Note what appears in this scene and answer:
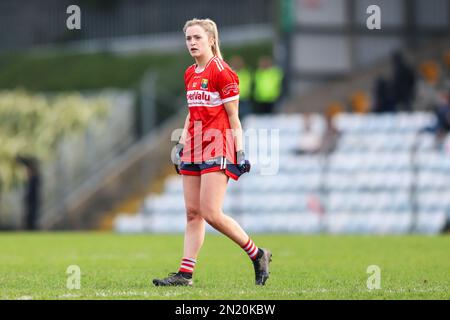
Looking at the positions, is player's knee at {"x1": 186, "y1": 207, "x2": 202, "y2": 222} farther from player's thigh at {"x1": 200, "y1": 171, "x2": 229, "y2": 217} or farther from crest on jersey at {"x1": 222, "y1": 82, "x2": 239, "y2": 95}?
crest on jersey at {"x1": 222, "y1": 82, "x2": 239, "y2": 95}

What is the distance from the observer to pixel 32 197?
2717 cm

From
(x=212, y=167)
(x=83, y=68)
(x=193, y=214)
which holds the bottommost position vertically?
(x=193, y=214)

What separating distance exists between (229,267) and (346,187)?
37.0 ft

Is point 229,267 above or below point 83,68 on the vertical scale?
below

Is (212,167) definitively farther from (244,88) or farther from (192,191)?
(244,88)

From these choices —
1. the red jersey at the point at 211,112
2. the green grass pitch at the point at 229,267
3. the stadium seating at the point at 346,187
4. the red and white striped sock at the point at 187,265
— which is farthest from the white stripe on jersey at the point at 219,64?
the stadium seating at the point at 346,187

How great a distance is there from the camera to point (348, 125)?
86.8 ft

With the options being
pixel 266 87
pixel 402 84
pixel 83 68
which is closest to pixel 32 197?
pixel 266 87

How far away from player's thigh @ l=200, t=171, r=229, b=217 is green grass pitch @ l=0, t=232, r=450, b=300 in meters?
0.67

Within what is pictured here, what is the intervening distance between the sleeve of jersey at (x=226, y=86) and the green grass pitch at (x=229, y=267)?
5.31 feet

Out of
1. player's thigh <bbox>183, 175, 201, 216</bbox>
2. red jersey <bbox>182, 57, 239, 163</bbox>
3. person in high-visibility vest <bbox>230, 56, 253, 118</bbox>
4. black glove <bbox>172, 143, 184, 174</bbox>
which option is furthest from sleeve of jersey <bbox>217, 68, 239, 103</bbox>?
person in high-visibility vest <bbox>230, 56, 253, 118</bbox>

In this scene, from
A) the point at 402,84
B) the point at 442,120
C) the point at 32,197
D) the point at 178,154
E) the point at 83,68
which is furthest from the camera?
the point at 83,68

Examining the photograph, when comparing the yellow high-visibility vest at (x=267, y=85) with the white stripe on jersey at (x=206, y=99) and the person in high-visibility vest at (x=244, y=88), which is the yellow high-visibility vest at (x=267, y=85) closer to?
the person in high-visibility vest at (x=244, y=88)

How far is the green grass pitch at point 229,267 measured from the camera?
10023 mm
